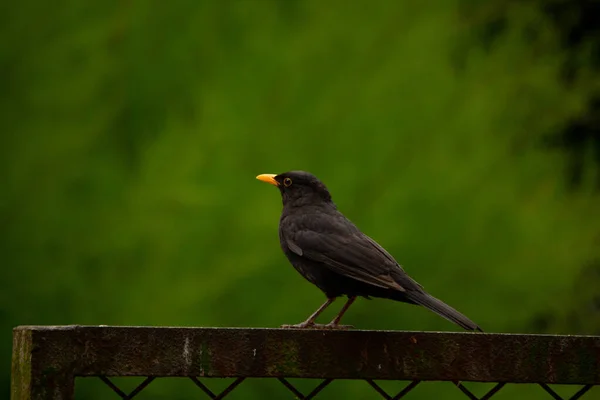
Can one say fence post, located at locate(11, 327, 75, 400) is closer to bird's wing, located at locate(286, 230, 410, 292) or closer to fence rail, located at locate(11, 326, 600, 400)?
fence rail, located at locate(11, 326, 600, 400)

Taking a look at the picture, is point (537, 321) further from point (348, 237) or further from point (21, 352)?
point (21, 352)

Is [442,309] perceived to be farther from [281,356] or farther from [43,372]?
[43,372]

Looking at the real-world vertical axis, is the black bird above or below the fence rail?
above

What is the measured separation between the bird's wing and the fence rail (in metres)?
1.06

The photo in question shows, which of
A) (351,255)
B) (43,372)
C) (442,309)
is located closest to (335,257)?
(351,255)

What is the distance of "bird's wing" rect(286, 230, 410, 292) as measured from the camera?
119 inches

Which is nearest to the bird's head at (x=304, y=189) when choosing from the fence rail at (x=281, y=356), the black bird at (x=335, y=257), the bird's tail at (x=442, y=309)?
the black bird at (x=335, y=257)

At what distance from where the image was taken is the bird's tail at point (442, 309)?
8.21 ft

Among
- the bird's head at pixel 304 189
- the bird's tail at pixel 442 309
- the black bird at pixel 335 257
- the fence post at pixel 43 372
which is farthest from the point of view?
the bird's head at pixel 304 189

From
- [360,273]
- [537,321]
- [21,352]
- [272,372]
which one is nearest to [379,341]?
[272,372]

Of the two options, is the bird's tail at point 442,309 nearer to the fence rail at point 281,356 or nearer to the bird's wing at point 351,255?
the bird's wing at point 351,255

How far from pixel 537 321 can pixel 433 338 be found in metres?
2.86

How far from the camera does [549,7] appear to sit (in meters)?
4.36

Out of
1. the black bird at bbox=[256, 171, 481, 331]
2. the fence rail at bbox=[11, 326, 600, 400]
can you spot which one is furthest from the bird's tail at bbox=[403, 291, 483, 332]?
the fence rail at bbox=[11, 326, 600, 400]
